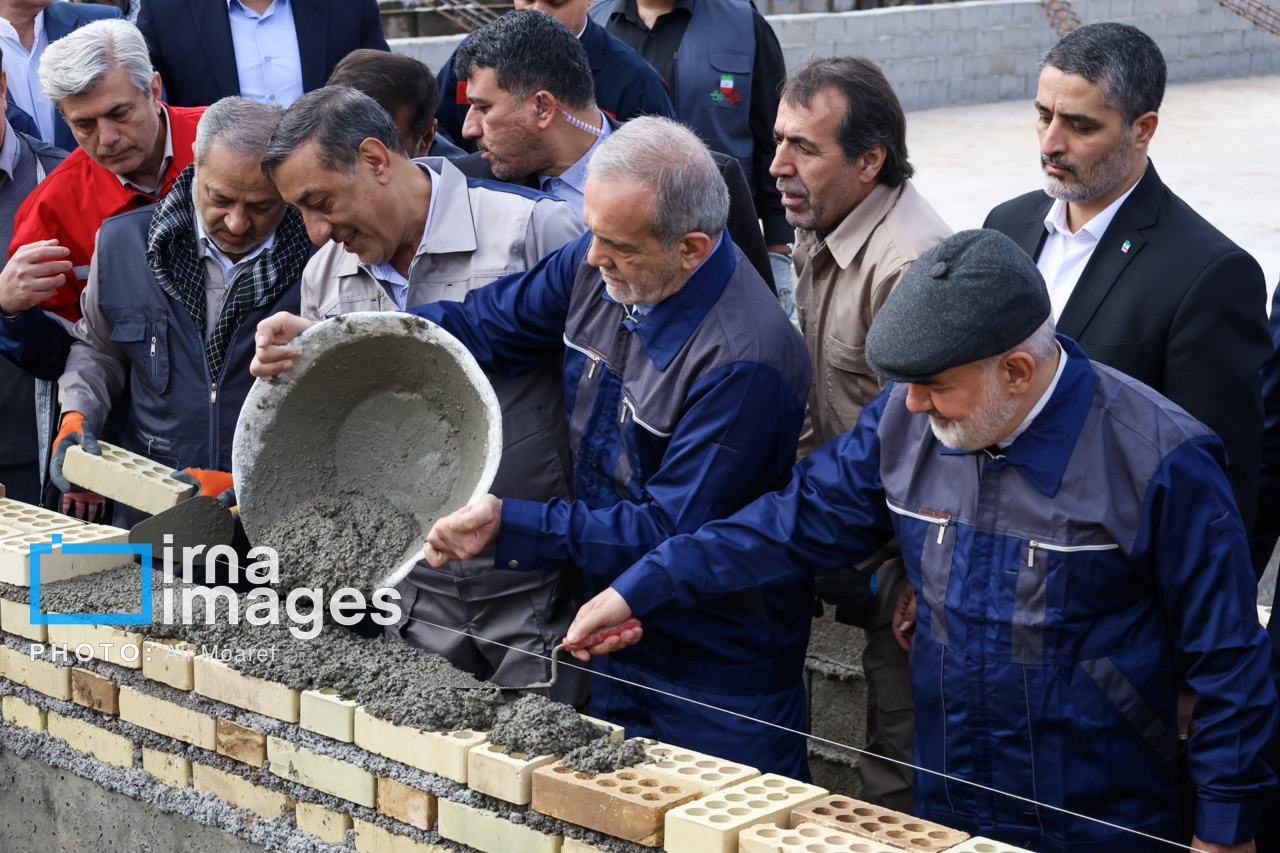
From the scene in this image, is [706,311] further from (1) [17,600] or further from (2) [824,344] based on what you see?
(1) [17,600]

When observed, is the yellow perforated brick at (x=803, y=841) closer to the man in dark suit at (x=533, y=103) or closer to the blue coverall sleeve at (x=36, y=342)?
the man in dark suit at (x=533, y=103)

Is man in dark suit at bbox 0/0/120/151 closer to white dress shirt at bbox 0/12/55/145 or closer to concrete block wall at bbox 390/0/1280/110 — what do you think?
white dress shirt at bbox 0/12/55/145

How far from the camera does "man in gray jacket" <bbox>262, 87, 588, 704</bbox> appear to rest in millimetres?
3182

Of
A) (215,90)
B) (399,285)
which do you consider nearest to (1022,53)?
(215,90)

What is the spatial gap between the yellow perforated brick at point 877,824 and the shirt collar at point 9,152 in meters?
3.27

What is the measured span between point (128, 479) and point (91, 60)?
130 centimetres

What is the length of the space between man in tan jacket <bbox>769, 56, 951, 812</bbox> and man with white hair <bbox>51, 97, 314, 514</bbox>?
1274mm

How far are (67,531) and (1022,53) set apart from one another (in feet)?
48.6

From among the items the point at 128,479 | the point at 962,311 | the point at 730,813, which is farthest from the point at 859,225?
the point at 128,479

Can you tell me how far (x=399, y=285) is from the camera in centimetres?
339

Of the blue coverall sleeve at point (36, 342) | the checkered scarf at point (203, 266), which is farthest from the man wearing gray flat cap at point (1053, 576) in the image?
the blue coverall sleeve at point (36, 342)

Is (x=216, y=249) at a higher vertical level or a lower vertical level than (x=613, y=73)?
lower

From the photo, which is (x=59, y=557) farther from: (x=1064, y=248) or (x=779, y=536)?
(x=1064, y=248)

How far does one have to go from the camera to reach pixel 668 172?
2.73 meters
